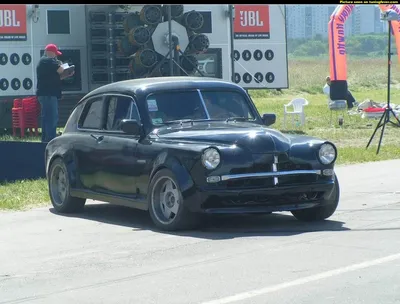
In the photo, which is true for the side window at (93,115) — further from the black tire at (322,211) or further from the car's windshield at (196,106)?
the black tire at (322,211)

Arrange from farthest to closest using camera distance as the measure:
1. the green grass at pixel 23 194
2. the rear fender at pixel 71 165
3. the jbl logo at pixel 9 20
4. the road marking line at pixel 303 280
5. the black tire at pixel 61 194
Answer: the jbl logo at pixel 9 20 < the green grass at pixel 23 194 < the black tire at pixel 61 194 < the rear fender at pixel 71 165 < the road marking line at pixel 303 280

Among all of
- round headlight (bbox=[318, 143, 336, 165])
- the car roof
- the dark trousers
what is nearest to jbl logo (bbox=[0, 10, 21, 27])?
the dark trousers

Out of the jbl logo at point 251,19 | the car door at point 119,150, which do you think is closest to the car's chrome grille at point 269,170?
the car door at point 119,150

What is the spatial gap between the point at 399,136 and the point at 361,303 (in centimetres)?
1570

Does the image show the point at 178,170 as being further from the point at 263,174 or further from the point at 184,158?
the point at 263,174

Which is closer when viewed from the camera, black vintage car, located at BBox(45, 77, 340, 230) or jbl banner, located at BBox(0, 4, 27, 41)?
black vintage car, located at BBox(45, 77, 340, 230)

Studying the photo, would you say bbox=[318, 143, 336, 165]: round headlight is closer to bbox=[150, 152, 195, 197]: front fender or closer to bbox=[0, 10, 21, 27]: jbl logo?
bbox=[150, 152, 195, 197]: front fender

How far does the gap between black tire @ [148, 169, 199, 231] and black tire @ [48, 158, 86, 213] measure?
174 cm

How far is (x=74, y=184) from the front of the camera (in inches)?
455

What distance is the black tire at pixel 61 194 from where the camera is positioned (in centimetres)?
1172

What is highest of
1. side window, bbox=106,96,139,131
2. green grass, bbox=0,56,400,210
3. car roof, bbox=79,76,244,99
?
car roof, bbox=79,76,244,99

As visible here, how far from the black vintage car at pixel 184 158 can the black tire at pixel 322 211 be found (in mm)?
10

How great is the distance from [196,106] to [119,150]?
100 centimetres

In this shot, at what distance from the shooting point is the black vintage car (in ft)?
32.1
